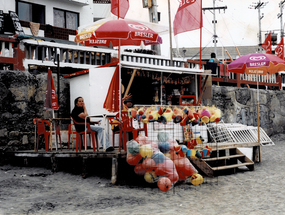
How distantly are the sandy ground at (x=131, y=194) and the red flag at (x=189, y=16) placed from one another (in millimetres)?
4522

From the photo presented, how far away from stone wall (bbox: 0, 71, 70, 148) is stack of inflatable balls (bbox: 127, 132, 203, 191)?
158 inches

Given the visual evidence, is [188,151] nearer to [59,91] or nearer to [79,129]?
[79,129]

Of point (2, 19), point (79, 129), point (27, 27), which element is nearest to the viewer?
point (79, 129)

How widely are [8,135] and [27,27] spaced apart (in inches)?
338

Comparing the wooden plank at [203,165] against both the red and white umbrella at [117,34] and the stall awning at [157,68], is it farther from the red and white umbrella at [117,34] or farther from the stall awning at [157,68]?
the stall awning at [157,68]

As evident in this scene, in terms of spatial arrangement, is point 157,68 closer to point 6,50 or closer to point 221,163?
point 221,163

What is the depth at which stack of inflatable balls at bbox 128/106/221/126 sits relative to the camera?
632 centimetres

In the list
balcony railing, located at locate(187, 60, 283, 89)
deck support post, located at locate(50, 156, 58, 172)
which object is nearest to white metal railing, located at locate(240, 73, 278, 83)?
balcony railing, located at locate(187, 60, 283, 89)

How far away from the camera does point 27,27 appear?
16141 millimetres

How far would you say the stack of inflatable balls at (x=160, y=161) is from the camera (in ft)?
21.1

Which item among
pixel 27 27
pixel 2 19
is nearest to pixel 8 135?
pixel 2 19

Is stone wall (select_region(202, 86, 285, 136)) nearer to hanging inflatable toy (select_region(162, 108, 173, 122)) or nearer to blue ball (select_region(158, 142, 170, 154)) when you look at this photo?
blue ball (select_region(158, 142, 170, 154))

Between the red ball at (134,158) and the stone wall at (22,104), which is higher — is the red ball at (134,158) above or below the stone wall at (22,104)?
below

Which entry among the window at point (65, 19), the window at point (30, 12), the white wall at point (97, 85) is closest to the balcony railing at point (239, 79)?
the white wall at point (97, 85)
